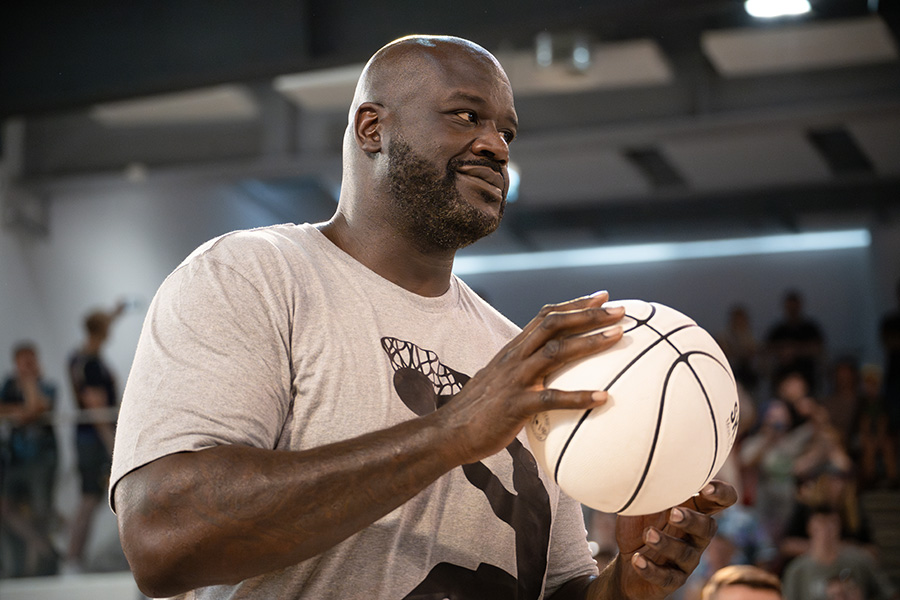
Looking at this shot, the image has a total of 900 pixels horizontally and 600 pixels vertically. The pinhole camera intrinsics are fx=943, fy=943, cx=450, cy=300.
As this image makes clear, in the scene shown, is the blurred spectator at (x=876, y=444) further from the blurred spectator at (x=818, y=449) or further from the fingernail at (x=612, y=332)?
the fingernail at (x=612, y=332)

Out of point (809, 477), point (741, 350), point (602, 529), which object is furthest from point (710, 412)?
point (741, 350)

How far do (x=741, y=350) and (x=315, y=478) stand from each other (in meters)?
9.13

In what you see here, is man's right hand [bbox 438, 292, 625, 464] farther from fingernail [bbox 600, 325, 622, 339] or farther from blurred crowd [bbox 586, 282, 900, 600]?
blurred crowd [bbox 586, 282, 900, 600]

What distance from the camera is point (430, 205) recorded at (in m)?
1.91

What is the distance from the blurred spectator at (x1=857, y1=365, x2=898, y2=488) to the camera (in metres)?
7.95

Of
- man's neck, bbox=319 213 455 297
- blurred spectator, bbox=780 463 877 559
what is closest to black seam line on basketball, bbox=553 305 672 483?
man's neck, bbox=319 213 455 297

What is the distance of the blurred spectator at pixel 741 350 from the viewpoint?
9438 millimetres

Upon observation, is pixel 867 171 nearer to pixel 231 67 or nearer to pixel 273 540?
pixel 231 67

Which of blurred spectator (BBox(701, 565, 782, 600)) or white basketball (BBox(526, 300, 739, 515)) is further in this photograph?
blurred spectator (BBox(701, 565, 782, 600))

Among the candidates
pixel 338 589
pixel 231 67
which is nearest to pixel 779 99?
pixel 231 67

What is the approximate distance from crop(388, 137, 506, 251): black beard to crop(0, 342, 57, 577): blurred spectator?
5.49 m

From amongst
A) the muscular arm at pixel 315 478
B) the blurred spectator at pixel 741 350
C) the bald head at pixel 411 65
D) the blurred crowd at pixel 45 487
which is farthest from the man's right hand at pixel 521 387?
the blurred spectator at pixel 741 350

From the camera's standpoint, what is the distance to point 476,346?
6.69ft

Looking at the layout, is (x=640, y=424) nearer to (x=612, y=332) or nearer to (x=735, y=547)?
(x=612, y=332)
